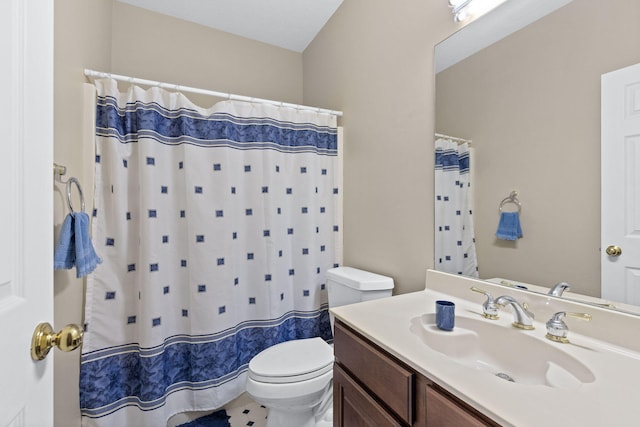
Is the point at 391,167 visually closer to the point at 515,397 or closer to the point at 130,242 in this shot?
the point at 515,397

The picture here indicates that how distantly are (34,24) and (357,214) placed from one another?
155cm

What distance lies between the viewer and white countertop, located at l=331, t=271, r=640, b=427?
52 cm

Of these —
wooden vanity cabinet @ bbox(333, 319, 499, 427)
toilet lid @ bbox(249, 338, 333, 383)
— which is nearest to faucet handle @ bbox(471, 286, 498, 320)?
wooden vanity cabinet @ bbox(333, 319, 499, 427)

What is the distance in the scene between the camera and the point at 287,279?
1853 millimetres

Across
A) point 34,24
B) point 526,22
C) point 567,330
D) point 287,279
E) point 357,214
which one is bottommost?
point 287,279

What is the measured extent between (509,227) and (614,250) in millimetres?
278

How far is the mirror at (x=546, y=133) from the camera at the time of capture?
0.82m

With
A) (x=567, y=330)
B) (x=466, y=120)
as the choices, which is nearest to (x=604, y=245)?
(x=567, y=330)

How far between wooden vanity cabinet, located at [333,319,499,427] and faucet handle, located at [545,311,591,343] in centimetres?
42

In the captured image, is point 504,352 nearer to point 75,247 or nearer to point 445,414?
point 445,414

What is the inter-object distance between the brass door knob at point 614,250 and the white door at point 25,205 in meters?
1.38

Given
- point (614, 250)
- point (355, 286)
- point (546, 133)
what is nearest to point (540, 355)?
point (614, 250)

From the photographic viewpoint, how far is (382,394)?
0.79m

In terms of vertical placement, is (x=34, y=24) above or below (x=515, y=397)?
above
